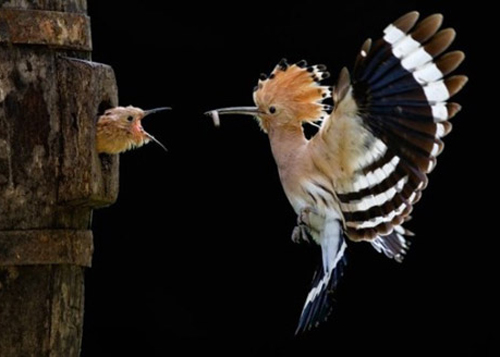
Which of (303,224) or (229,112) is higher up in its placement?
(229,112)

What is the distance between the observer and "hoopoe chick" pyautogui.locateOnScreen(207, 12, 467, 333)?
3580mm

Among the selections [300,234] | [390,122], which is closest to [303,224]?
[300,234]

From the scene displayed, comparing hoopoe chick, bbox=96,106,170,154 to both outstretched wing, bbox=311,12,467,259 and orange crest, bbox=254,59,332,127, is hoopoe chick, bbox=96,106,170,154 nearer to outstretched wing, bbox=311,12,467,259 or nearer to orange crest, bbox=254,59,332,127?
orange crest, bbox=254,59,332,127

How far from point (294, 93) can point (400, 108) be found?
471mm

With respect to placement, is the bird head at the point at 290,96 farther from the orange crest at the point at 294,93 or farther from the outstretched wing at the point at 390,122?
the outstretched wing at the point at 390,122

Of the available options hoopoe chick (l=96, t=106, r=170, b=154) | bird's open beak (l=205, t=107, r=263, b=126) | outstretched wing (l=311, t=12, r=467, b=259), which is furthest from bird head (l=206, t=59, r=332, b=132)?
hoopoe chick (l=96, t=106, r=170, b=154)

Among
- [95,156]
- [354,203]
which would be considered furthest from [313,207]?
[95,156]

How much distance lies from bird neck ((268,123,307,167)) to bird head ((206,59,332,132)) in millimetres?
16

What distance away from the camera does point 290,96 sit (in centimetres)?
405

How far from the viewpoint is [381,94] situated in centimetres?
369

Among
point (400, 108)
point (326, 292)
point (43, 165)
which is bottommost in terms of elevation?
point (326, 292)

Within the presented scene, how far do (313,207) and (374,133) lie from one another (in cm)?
43

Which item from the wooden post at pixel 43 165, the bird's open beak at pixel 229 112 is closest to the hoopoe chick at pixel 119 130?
the wooden post at pixel 43 165

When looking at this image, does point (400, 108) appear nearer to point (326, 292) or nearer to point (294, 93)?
point (294, 93)
